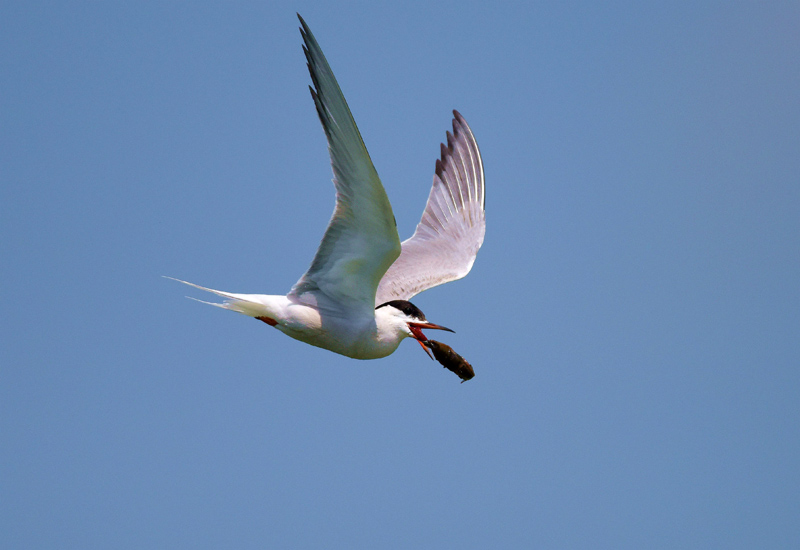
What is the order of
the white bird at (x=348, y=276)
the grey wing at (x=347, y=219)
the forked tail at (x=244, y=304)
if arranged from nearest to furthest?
the grey wing at (x=347, y=219) → the white bird at (x=348, y=276) → the forked tail at (x=244, y=304)

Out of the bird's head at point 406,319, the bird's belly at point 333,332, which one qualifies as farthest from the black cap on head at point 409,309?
the bird's belly at point 333,332

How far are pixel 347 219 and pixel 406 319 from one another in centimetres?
125

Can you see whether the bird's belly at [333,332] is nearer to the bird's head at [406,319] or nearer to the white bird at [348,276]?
the white bird at [348,276]

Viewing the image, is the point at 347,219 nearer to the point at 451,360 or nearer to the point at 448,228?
the point at 451,360

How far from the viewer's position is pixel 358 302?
18.6ft

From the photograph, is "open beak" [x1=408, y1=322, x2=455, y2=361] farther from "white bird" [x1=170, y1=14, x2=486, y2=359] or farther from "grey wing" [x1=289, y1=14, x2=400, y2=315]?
"grey wing" [x1=289, y1=14, x2=400, y2=315]

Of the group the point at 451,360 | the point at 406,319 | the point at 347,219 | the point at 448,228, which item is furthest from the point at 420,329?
the point at 448,228

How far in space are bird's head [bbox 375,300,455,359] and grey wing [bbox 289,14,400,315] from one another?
0.28 meters

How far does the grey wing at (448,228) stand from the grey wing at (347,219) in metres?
1.52

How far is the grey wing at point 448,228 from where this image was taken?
7363mm

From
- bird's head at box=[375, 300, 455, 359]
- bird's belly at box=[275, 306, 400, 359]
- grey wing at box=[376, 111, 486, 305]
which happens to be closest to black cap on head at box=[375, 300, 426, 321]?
bird's head at box=[375, 300, 455, 359]

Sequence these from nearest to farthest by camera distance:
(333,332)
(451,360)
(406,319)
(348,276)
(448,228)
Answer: (348,276)
(333,332)
(406,319)
(451,360)
(448,228)

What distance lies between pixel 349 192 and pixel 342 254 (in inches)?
23.6

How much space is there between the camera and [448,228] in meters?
8.16
